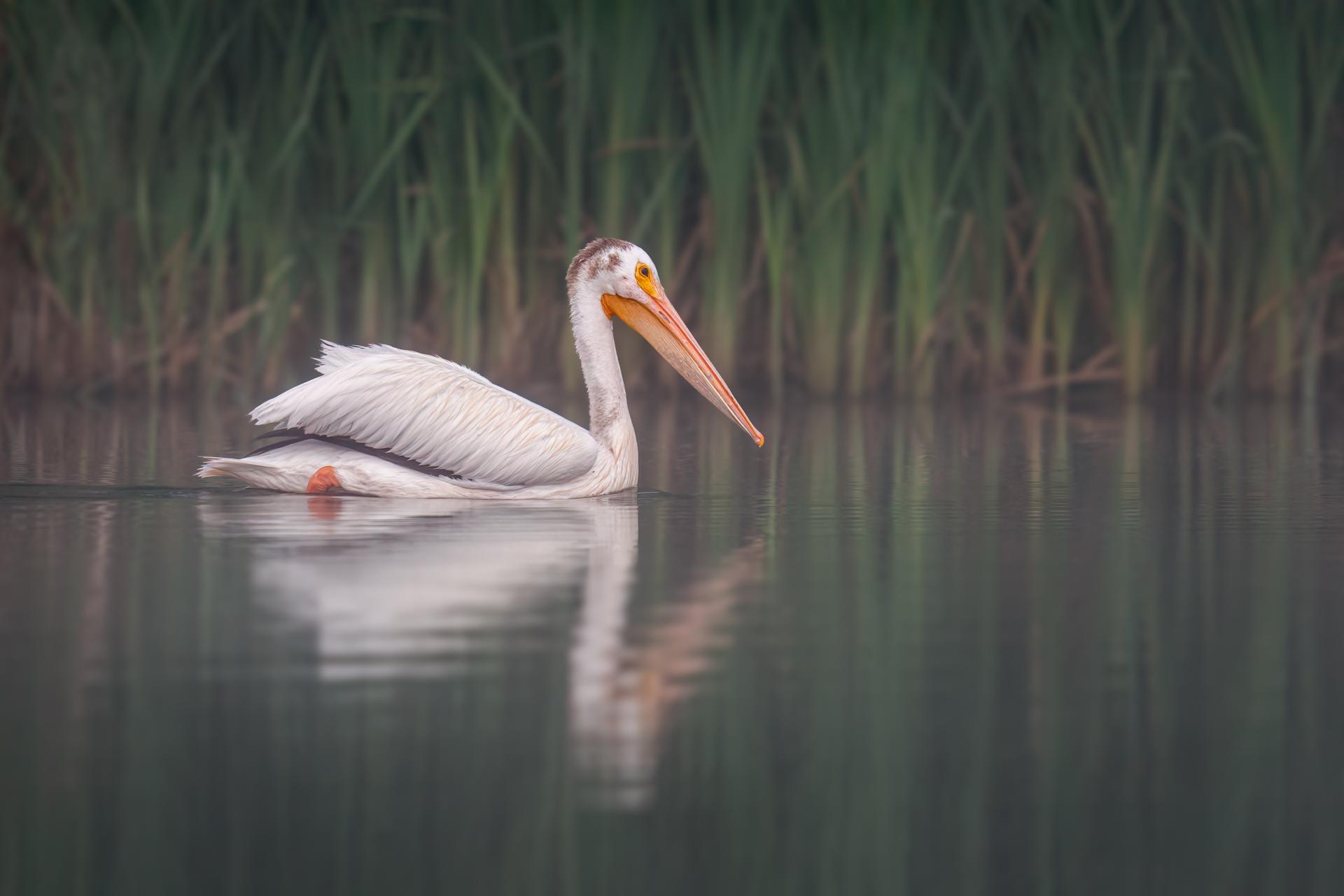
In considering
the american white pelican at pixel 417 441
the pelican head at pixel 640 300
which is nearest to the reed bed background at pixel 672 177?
the pelican head at pixel 640 300

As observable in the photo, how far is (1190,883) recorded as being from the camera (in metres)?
2.96

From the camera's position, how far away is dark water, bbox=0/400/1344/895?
3037 mm

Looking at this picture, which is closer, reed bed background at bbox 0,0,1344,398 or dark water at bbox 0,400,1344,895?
dark water at bbox 0,400,1344,895

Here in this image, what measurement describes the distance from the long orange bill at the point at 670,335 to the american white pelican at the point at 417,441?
1.88 feet

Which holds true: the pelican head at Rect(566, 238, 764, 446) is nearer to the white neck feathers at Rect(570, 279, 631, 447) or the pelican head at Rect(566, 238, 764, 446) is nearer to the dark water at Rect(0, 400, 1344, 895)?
the white neck feathers at Rect(570, 279, 631, 447)

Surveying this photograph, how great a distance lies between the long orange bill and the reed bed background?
3918 millimetres

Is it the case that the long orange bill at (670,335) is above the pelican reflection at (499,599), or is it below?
above

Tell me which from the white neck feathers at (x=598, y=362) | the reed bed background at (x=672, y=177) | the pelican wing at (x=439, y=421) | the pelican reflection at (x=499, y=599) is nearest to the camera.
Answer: the pelican reflection at (x=499, y=599)

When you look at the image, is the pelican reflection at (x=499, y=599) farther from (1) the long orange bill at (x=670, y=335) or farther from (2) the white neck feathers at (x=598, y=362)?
(1) the long orange bill at (x=670, y=335)

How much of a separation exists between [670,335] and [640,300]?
0.20 m

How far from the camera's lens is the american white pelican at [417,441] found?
7.54 meters

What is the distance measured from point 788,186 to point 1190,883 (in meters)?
9.82

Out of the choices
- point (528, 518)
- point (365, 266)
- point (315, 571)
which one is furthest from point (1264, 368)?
point (315, 571)

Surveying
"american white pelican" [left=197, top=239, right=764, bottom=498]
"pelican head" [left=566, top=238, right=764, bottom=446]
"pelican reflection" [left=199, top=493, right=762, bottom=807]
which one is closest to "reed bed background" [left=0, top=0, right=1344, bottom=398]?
"pelican head" [left=566, top=238, right=764, bottom=446]
